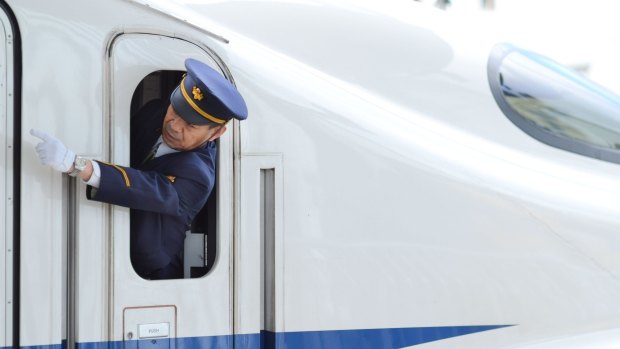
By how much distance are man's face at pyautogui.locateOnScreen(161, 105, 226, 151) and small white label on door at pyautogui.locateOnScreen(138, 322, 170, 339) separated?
0.61m

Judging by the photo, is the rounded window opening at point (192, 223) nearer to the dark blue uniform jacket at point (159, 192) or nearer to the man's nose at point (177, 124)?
the dark blue uniform jacket at point (159, 192)

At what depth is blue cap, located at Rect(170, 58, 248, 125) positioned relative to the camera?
10.0 feet

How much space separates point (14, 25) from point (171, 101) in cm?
57

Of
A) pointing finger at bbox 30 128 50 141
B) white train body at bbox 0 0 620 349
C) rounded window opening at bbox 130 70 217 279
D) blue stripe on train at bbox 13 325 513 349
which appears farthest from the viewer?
rounded window opening at bbox 130 70 217 279

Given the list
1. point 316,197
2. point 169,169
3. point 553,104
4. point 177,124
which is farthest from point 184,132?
point 553,104

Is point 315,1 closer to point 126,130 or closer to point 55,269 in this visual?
point 126,130

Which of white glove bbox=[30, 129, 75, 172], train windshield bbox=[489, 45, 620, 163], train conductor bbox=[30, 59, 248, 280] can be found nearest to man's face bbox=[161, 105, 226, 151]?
train conductor bbox=[30, 59, 248, 280]

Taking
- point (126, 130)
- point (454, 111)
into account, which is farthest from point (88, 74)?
point (454, 111)

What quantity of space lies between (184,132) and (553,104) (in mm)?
1676

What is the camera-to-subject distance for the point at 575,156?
A: 3893 mm

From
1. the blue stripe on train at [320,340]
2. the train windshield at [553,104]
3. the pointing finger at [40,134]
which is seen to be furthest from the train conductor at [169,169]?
Result: the train windshield at [553,104]

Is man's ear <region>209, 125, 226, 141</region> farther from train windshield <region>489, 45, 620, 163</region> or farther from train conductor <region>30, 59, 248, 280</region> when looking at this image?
train windshield <region>489, 45, 620, 163</region>

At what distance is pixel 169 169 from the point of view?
10.5 feet

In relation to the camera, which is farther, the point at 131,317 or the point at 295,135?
the point at 295,135
